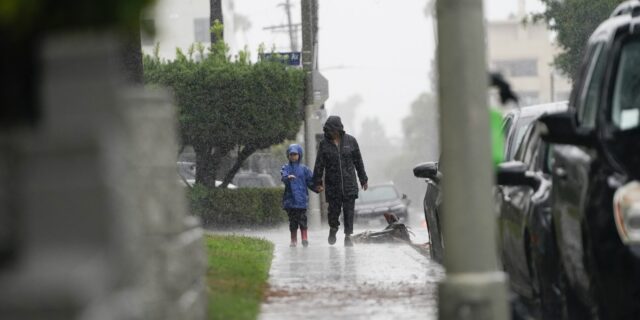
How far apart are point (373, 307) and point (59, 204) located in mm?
6673

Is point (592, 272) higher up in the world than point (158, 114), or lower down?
lower down

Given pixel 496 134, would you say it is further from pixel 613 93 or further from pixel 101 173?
pixel 101 173

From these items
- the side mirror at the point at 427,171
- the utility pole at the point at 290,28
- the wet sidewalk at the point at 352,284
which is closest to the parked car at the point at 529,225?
the wet sidewalk at the point at 352,284

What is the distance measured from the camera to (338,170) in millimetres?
20109

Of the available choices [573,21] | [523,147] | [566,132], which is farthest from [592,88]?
[573,21]

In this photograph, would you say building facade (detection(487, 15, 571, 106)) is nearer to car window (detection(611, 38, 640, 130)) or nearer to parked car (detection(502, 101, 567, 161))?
parked car (detection(502, 101, 567, 161))

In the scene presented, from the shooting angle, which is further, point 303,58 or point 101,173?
point 303,58

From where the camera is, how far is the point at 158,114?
259 inches

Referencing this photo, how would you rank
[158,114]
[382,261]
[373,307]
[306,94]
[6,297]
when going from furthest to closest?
[306,94] < [382,261] < [373,307] < [158,114] < [6,297]

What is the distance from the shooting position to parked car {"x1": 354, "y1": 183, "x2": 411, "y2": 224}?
4266 centimetres

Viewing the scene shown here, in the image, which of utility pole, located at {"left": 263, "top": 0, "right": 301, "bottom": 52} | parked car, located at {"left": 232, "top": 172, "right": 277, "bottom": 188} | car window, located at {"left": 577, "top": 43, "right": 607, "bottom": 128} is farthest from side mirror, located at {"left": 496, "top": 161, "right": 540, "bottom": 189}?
utility pole, located at {"left": 263, "top": 0, "right": 301, "bottom": 52}

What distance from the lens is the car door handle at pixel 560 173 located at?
8734mm

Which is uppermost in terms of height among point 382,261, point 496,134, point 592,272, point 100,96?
point 100,96

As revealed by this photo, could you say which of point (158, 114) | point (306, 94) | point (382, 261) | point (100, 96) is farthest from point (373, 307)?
point (306, 94)
